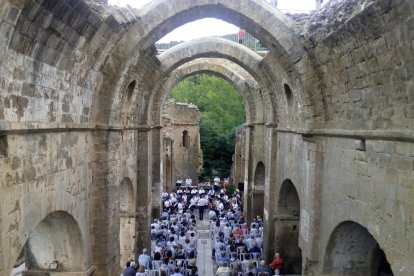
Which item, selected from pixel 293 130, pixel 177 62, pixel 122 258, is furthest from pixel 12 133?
pixel 177 62

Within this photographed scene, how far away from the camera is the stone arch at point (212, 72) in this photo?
17531 millimetres

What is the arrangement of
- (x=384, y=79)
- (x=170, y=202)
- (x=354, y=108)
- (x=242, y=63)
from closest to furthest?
(x=384, y=79)
(x=354, y=108)
(x=242, y=63)
(x=170, y=202)

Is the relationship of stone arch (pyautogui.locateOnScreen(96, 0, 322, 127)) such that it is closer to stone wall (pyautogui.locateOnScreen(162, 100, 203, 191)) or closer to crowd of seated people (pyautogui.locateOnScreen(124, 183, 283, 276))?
crowd of seated people (pyautogui.locateOnScreen(124, 183, 283, 276))

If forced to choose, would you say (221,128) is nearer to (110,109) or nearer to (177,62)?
(177,62)

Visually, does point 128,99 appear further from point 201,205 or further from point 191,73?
point 201,205

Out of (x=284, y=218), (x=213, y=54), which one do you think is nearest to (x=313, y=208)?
(x=284, y=218)

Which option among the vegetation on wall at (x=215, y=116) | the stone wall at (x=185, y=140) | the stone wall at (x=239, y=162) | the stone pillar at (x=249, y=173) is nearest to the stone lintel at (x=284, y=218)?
the stone pillar at (x=249, y=173)

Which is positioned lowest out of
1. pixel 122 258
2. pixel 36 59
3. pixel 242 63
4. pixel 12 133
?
pixel 122 258

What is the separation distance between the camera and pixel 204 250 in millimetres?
15789

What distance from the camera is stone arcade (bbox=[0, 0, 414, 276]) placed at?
5293 millimetres

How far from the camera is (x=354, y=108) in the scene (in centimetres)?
704

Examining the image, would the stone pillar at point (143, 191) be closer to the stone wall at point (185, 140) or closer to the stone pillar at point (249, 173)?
the stone pillar at point (249, 173)

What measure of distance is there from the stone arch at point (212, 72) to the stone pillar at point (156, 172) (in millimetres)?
657

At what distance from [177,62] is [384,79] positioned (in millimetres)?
10214
